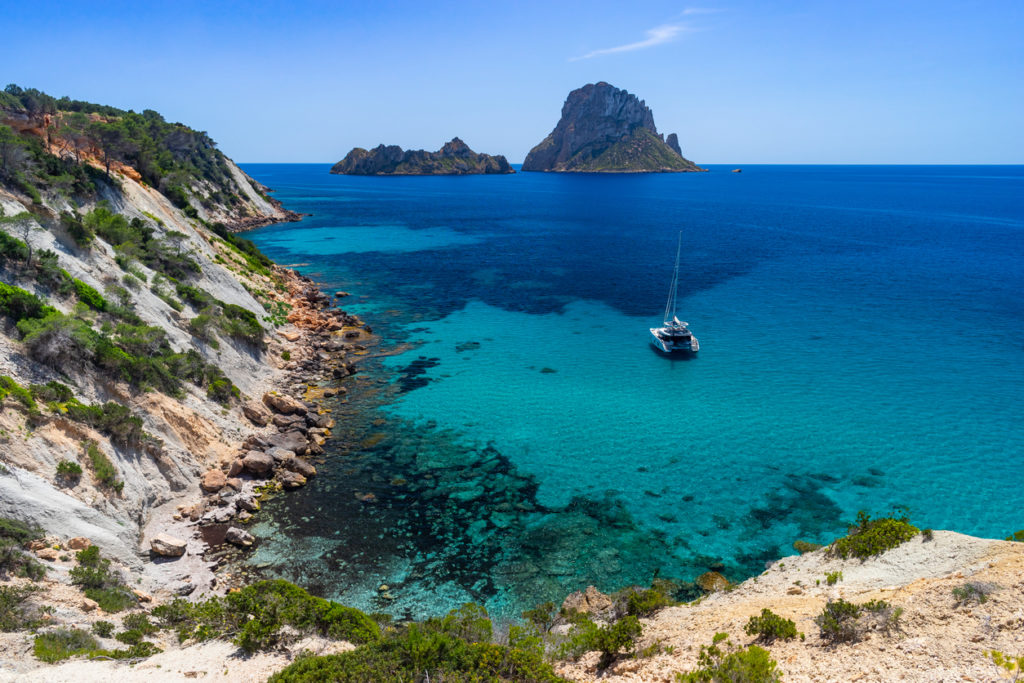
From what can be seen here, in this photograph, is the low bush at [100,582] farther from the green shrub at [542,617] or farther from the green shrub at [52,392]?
the green shrub at [542,617]

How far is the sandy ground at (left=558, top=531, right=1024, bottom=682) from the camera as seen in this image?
39.7 ft

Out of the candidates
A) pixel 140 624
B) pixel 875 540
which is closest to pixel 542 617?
pixel 875 540

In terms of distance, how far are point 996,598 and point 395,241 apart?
313 feet

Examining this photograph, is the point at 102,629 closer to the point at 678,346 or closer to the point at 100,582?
the point at 100,582

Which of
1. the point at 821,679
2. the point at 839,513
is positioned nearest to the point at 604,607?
the point at 821,679

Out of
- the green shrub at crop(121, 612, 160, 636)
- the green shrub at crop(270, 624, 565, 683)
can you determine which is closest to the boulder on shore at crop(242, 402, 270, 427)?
the green shrub at crop(121, 612, 160, 636)

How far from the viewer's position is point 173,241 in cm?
4700

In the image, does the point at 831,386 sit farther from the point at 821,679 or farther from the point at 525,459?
the point at 821,679

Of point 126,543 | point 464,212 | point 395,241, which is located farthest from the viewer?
point 464,212

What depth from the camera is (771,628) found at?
14.1m

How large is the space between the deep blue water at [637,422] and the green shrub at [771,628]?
8636mm

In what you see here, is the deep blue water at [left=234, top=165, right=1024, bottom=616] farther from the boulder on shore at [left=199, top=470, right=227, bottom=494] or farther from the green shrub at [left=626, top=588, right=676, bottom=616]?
the green shrub at [left=626, top=588, right=676, bottom=616]

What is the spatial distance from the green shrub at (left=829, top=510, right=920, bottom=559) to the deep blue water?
190 inches

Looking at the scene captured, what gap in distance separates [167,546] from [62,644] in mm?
8008
